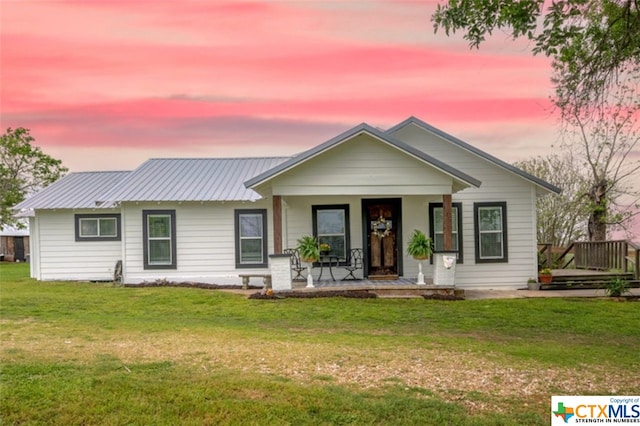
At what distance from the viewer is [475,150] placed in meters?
16.1

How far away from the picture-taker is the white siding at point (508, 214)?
1642 cm

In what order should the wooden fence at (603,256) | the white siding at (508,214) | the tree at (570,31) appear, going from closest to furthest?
the tree at (570,31), the white siding at (508,214), the wooden fence at (603,256)

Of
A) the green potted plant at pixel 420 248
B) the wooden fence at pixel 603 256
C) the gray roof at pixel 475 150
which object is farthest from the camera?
the wooden fence at pixel 603 256

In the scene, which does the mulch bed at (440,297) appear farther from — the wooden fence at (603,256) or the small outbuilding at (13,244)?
the small outbuilding at (13,244)

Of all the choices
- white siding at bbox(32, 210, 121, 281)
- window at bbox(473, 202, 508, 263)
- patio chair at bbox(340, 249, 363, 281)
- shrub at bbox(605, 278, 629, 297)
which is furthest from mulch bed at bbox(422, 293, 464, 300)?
white siding at bbox(32, 210, 121, 281)

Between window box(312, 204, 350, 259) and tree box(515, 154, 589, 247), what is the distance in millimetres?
13531

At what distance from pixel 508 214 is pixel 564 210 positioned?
10815 millimetres

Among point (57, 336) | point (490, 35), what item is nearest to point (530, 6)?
point (490, 35)

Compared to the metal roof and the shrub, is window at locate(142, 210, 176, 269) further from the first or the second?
the shrub

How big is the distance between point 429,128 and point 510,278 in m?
5.24

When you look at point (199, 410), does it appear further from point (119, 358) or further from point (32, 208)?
point (32, 208)

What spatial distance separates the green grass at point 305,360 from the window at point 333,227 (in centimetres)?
380

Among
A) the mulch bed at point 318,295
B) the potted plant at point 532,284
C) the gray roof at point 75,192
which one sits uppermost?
the gray roof at point 75,192

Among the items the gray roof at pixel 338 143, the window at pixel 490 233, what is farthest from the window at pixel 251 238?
the window at pixel 490 233
